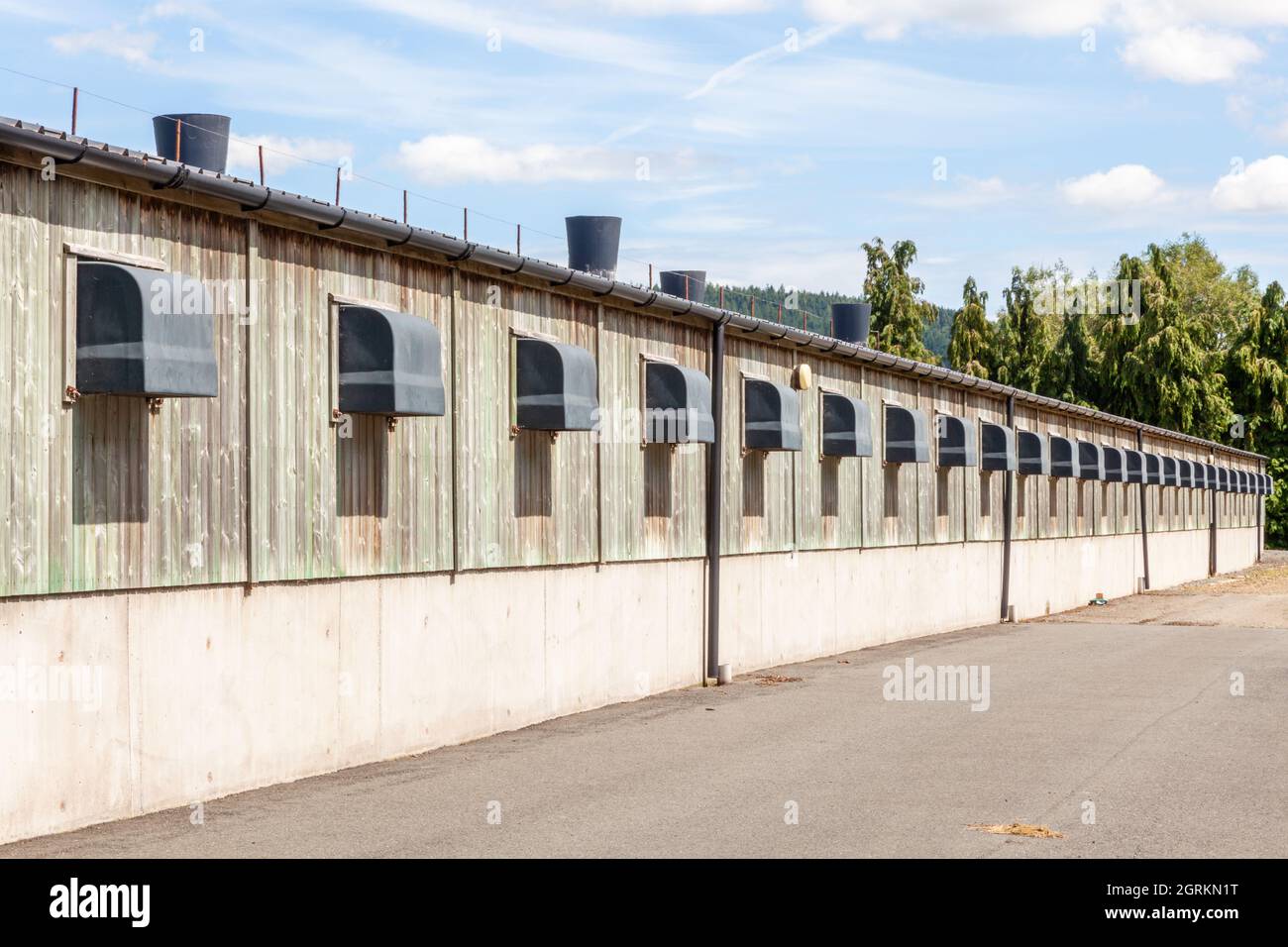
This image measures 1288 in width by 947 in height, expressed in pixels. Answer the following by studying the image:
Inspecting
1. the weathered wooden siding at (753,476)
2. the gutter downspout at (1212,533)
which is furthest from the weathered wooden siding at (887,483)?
the gutter downspout at (1212,533)

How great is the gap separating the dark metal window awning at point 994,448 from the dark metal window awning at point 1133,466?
42.4ft

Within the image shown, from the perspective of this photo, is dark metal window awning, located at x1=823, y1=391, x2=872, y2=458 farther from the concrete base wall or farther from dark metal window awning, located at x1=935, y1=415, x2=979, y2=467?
dark metal window awning, located at x1=935, y1=415, x2=979, y2=467

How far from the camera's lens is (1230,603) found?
1690 inches

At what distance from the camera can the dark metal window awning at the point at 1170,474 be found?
176 ft

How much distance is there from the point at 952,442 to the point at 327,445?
2040 cm

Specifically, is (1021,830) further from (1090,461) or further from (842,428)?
(1090,461)

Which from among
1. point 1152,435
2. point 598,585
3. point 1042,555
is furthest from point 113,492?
point 1152,435

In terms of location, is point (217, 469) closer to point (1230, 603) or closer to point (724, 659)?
point (724, 659)

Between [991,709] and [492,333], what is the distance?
281 inches

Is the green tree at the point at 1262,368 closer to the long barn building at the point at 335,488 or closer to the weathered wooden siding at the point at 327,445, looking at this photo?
the long barn building at the point at 335,488

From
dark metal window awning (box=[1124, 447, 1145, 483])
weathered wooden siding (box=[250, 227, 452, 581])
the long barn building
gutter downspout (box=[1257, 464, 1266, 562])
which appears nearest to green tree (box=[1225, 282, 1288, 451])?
gutter downspout (box=[1257, 464, 1266, 562])

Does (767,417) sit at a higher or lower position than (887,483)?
higher

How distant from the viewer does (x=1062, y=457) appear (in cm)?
4053


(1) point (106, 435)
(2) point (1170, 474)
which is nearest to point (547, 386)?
(1) point (106, 435)
